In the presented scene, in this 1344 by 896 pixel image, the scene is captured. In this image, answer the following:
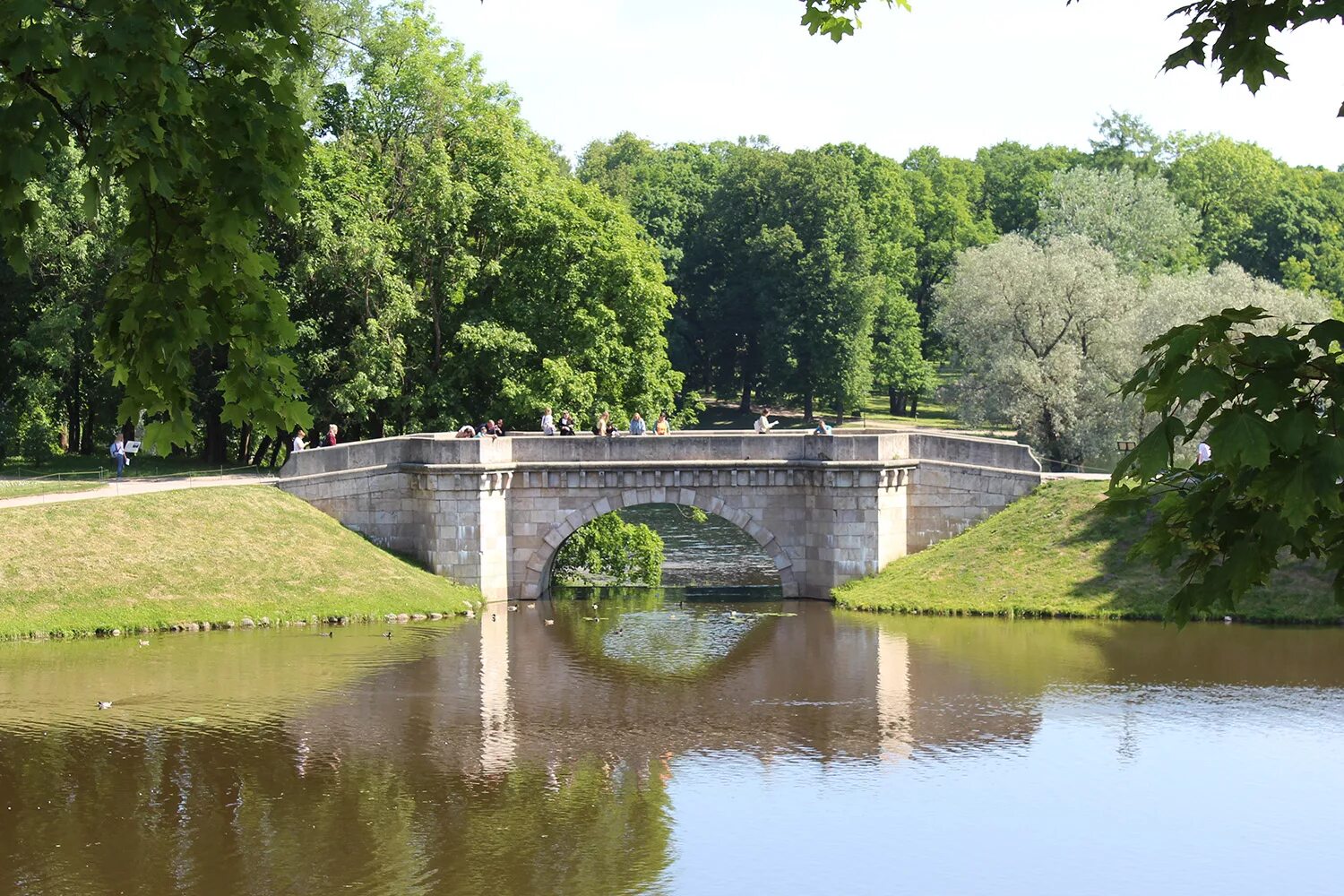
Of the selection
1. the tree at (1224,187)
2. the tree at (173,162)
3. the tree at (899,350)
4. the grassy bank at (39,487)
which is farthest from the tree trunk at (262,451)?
the tree at (1224,187)

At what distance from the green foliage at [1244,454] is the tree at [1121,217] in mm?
61344

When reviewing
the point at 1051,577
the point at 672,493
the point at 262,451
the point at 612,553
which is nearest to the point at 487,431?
the point at 672,493

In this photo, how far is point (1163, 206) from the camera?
240 feet

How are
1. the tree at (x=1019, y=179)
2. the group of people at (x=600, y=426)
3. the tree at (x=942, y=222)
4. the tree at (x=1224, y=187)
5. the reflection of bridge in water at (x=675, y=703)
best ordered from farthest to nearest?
the tree at (x=1019, y=179) < the tree at (x=942, y=222) < the tree at (x=1224, y=187) < the group of people at (x=600, y=426) < the reflection of bridge in water at (x=675, y=703)

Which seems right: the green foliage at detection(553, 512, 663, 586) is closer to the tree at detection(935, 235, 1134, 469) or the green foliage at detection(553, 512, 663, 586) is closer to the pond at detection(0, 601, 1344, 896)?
the pond at detection(0, 601, 1344, 896)

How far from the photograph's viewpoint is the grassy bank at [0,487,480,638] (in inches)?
1463

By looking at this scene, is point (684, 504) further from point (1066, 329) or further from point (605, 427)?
point (1066, 329)

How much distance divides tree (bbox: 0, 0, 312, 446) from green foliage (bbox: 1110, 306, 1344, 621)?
17.2ft

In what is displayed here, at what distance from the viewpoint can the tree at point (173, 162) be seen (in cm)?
962

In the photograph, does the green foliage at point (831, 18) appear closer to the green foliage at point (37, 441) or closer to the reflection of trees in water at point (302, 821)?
the reflection of trees in water at point (302, 821)

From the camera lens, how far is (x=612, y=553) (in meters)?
48.9

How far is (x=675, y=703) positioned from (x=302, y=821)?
9.29 metres

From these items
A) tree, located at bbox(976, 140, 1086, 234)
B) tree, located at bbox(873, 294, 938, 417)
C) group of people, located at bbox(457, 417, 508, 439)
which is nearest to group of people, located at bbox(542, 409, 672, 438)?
group of people, located at bbox(457, 417, 508, 439)

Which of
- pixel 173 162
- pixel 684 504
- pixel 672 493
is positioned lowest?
pixel 684 504
